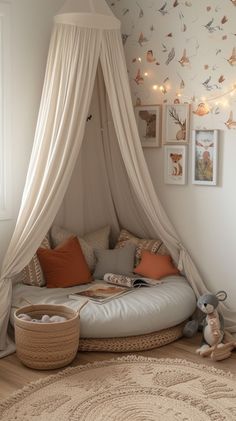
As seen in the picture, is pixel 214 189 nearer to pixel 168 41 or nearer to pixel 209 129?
pixel 209 129

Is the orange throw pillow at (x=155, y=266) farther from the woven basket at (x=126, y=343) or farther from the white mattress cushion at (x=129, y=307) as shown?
the woven basket at (x=126, y=343)

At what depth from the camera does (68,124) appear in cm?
404

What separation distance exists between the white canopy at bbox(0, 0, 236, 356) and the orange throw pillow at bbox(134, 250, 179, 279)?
16 cm

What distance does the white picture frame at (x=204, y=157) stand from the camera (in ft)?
13.9

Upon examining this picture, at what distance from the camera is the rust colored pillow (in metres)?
4.31

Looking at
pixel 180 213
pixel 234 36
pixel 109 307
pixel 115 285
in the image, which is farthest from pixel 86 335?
pixel 234 36

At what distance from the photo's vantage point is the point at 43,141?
4.03 metres

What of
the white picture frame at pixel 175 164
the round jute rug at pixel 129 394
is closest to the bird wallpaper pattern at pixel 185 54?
the white picture frame at pixel 175 164

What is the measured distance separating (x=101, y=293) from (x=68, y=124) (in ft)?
4.11

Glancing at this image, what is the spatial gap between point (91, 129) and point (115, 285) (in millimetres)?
1372

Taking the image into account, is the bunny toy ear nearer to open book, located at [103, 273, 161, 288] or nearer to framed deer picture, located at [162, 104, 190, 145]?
open book, located at [103, 273, 161, 288]

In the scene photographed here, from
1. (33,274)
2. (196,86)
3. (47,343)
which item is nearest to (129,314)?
(47,343)

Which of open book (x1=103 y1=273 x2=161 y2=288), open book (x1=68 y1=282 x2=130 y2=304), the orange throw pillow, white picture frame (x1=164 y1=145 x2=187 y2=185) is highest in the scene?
white picture frame (x1=164 y1=145 x2=187 y2=185)

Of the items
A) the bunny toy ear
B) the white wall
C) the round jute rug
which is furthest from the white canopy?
the round jute rug
